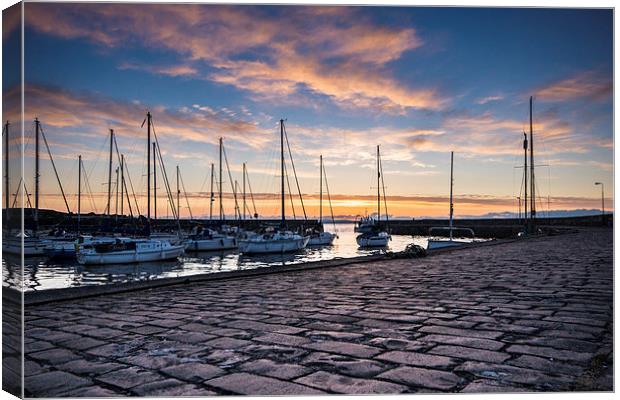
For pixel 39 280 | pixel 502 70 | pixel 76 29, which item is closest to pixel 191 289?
pixel 76 29

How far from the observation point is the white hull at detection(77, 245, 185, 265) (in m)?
25.8

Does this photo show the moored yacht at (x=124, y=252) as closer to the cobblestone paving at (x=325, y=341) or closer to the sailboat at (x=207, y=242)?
the sailboat at (x=207, y=242)

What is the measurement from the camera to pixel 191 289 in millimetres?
7785

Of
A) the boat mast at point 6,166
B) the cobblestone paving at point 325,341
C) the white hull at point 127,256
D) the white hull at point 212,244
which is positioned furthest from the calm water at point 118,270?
the boat mast at point 6,166

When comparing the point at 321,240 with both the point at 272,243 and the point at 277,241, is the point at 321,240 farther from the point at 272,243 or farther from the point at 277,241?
the point at 272,243

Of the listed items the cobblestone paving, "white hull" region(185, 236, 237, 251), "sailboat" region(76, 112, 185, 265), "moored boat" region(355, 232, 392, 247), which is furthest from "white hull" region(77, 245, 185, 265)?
the cobblestone paving

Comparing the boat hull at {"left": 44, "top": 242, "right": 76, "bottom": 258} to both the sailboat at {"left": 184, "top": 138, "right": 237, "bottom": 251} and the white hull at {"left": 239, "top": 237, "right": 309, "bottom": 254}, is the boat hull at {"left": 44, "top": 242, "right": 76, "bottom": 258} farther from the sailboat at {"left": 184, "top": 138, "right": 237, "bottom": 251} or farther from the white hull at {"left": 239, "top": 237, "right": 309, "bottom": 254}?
the white hull at {"left": 239, "top": 237, "right": 309, "bottom": 254}

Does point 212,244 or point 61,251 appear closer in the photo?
point 61,251

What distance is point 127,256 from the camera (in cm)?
2633

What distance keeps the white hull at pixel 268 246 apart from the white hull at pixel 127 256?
546 cm

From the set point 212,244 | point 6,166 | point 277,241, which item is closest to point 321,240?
point 212,244

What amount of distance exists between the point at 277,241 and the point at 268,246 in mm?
670

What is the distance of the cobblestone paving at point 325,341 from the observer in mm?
3209

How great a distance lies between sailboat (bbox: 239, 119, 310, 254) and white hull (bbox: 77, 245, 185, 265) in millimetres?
5558
